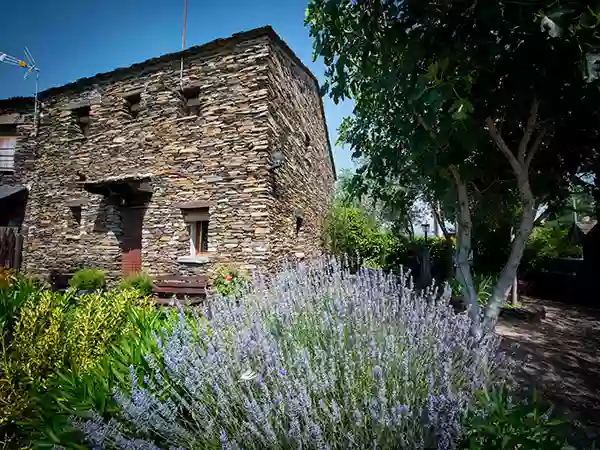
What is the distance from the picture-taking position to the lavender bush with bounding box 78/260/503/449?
1295 millimetres

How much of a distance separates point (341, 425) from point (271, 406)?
12.3 inches

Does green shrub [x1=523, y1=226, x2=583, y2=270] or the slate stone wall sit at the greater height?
the slate stone wall

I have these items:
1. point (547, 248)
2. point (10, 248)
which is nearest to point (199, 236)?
point (10, 248)

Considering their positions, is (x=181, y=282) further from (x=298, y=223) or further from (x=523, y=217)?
(x=523, y=217)

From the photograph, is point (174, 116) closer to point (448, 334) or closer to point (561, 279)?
point (448, 334)

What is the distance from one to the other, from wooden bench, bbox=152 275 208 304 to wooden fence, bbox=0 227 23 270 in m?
3.63

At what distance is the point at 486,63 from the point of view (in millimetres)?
2162

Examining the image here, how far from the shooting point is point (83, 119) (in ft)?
34.4

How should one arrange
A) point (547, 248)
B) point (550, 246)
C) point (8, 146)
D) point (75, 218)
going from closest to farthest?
point (75, 218)
point (8, 146)
point (547, 248)
point (550, 246)

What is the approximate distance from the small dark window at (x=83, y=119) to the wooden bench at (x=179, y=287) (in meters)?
6.32

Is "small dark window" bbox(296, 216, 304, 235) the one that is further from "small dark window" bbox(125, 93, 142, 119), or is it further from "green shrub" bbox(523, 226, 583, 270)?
"green shrub" bbox(523, 226, 583, 270)

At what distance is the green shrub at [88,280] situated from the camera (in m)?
8.38

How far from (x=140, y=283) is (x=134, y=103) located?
555 centimetres

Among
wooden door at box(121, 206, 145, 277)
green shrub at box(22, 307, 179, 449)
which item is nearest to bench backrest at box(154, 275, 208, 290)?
wooden door at box(121, 206, 145, 277)
